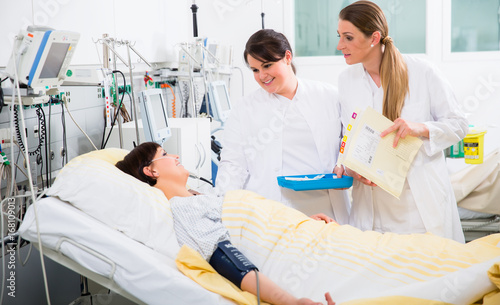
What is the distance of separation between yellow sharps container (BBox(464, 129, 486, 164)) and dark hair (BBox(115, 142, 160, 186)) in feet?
7.85

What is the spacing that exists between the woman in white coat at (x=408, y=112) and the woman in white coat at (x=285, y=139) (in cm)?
17

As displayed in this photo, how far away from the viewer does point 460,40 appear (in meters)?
4.95

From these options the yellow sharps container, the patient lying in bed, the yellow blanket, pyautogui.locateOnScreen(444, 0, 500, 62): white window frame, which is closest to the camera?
the yellow blanket

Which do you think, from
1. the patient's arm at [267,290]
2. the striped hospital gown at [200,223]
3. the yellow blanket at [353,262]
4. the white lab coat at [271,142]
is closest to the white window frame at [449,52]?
the white lab coat at [271,142]

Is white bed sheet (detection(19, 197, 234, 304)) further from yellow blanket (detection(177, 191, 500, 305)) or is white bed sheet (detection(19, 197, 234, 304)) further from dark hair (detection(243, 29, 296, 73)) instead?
dark hair (detection(243, 29, 296, 73))

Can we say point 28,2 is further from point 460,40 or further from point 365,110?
point 460,40

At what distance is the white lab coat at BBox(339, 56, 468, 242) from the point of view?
1926 mm

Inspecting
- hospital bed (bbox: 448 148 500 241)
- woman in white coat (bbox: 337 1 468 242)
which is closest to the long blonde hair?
woman in white coat (bbox: 337 1 468 242)

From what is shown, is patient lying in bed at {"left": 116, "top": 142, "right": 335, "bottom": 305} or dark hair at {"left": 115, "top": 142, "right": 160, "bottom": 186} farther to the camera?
dark hair at {"left": 115, "top": 142, "right": 160, "bottom": 186}

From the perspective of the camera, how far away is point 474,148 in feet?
11.6

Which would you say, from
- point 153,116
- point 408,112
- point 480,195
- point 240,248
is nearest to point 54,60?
point 153,116

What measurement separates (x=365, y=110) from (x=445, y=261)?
628 millimetres

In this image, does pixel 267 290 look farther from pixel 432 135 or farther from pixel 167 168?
pixel 432 135

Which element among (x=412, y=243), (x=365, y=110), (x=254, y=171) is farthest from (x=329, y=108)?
(x=412, y=243)
